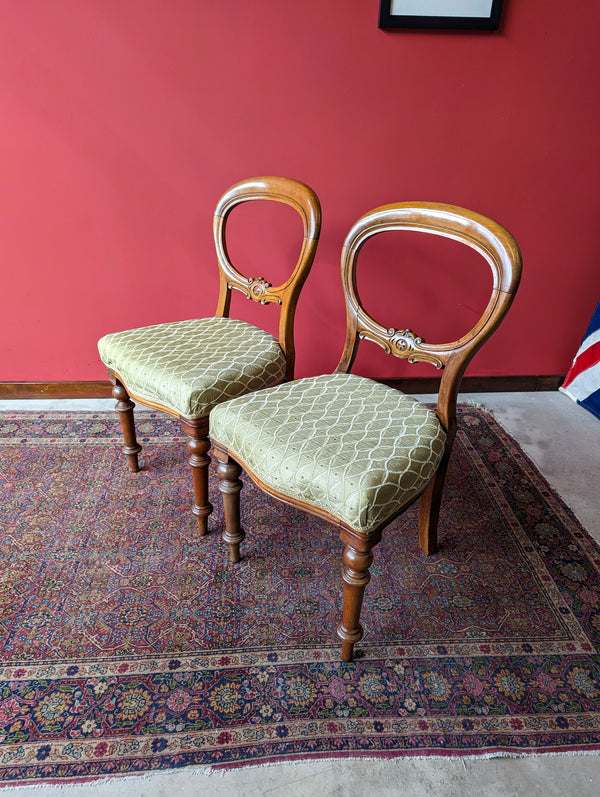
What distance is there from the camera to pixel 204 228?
2.15 metres

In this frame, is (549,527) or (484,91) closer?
(549,527)

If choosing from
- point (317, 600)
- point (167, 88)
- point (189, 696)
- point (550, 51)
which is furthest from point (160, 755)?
point (550, 51)

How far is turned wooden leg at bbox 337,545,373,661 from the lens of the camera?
1.12 meters

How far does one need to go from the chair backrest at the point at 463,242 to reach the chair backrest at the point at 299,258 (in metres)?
0.13

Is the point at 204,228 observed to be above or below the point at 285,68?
below

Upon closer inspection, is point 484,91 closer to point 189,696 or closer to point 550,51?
point 550,51

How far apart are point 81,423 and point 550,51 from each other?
2.35 meters

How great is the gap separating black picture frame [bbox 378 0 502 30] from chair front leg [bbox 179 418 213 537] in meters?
1.57

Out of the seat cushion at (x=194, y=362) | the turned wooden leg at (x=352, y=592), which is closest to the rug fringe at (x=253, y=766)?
the turned wooden leg at (x=352, y=592)

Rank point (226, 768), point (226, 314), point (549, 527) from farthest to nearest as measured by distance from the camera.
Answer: point (226, 314) → point (549, 527) → point (226, 768)

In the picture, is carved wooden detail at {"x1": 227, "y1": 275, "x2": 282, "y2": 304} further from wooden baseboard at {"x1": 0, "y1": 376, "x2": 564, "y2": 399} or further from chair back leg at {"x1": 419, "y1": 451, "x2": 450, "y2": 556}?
wooden baseboard at {"x1": 0, "y1": 376, "x2": 564, "y2": 399}

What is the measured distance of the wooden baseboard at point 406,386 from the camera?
7.84 ft


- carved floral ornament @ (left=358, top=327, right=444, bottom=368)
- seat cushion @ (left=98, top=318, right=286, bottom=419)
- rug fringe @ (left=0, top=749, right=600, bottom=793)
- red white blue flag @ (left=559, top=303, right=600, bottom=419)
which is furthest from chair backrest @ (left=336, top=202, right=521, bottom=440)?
red white blue flag @ (left=559, top=303, right=600, bottom=419)

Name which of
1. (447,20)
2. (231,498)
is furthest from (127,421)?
(447,20)
